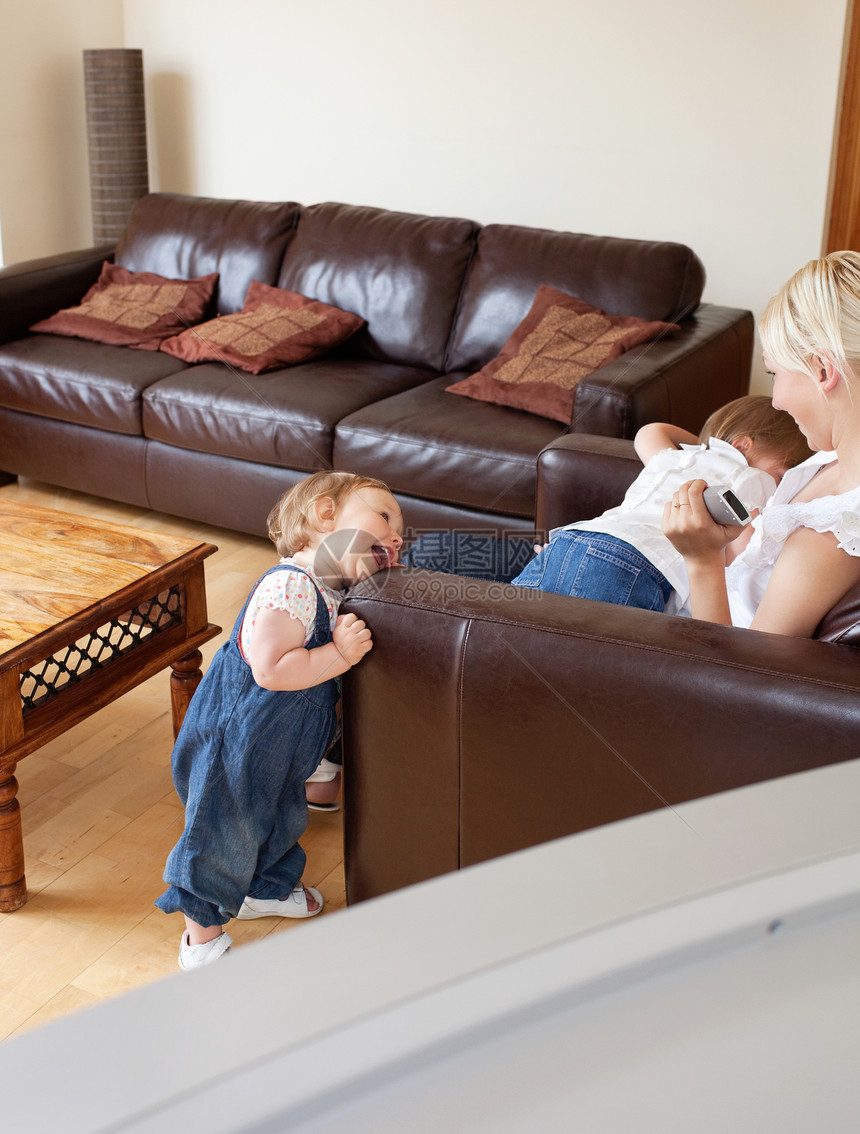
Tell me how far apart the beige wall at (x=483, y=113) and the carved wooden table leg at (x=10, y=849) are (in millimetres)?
2852

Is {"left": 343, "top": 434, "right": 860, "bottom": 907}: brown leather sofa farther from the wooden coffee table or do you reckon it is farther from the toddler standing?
the wooden coffee table

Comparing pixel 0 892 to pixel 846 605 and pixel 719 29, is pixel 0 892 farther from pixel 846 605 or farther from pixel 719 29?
pixel 719 29

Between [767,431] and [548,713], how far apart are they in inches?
29.2

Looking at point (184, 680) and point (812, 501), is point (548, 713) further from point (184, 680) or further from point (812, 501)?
point (184, 680)

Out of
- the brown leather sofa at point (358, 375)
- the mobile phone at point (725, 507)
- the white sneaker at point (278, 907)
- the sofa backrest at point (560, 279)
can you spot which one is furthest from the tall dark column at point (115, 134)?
the mobile phone at point (725, 507)

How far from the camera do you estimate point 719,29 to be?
3346 mm

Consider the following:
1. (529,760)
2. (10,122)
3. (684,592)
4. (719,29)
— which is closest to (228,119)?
(10,122)

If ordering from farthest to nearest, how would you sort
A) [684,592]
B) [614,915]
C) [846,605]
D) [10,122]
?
[10,122] → [684,592] → [846,605] → [614,915]

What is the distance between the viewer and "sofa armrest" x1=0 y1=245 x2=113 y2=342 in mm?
3520

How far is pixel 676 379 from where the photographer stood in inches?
106

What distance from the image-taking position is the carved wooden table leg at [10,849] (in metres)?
1.70

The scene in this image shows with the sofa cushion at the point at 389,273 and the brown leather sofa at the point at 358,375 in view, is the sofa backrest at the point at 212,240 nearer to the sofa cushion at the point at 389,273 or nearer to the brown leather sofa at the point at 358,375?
the brown leather sofa at the point at 358,375

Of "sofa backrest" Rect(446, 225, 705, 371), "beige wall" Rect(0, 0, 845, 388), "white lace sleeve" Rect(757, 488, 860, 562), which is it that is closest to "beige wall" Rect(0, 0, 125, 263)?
"beige wall" Rect(0, 0, 845, 388)

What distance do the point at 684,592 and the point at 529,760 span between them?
0.48 m
